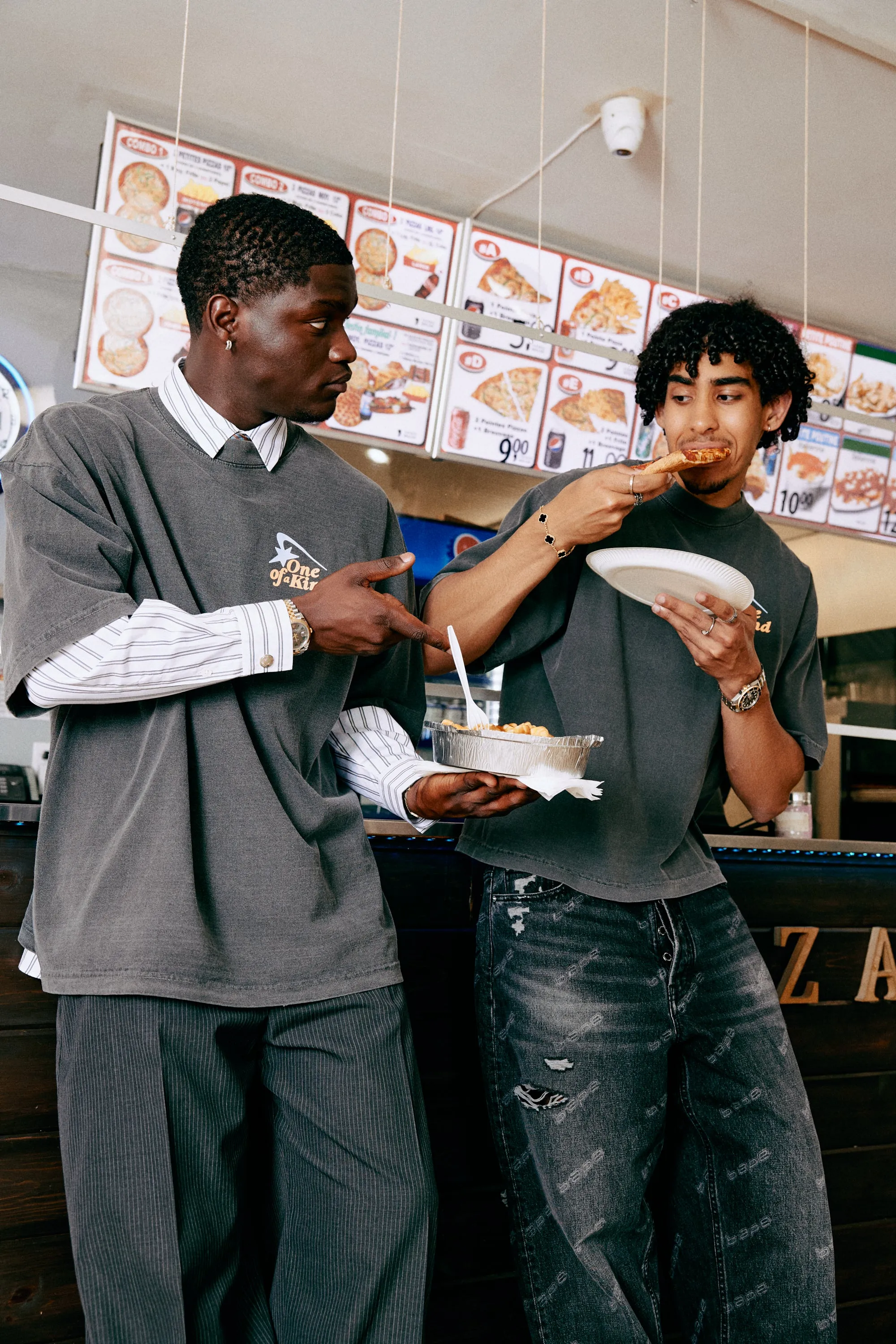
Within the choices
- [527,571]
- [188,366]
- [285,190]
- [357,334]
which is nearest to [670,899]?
[527,571]

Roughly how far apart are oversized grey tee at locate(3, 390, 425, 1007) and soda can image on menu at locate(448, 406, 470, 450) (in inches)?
83.5

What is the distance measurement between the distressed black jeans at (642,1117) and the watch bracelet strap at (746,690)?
0.28 m

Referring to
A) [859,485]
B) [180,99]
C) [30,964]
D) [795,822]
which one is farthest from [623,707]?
[859,485]

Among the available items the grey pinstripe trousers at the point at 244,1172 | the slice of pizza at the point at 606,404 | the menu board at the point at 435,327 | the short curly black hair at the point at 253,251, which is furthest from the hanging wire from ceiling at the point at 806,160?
the grey pinstripe trousers at the point at 244,1172

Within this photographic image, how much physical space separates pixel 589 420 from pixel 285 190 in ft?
3.93

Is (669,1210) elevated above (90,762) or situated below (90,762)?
below

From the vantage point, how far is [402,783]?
1.39 m

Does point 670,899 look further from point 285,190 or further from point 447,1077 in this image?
point 285,190

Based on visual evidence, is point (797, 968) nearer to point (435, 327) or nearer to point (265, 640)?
point (265, 640)

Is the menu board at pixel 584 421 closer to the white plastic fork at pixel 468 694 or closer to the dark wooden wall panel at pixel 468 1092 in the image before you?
the dark wooden wall panel at pixel 468 1092

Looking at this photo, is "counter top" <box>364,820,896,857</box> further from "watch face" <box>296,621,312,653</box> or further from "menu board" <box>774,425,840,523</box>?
"menu board" <box>774,425,840,523</box>

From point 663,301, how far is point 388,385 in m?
1.07

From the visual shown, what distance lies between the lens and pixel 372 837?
1.88m

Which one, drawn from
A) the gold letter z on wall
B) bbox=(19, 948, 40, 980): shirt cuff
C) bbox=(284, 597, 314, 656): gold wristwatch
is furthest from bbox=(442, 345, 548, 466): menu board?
bbox=(19, 948, 40, 980): shirt cuff
